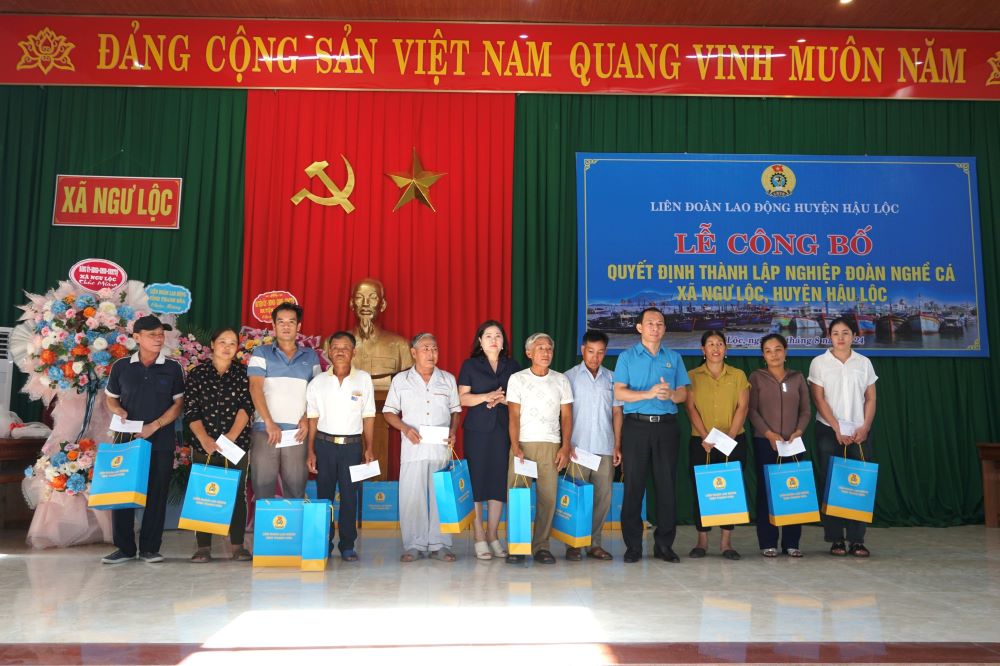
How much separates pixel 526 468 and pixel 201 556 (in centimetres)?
185

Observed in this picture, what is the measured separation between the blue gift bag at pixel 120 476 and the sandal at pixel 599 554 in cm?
247

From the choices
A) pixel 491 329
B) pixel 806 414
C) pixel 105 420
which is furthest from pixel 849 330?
pixel 105 420

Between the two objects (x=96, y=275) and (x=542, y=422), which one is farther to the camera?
(x=96, y=275)

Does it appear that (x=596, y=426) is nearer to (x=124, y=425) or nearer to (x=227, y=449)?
(x=227, y=449)

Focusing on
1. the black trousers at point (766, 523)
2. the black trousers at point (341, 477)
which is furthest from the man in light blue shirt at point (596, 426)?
the black trousers at point (341, 477)

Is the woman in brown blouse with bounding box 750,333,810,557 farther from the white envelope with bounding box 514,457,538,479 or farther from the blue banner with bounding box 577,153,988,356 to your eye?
the blue banner with bounding box 577,153,988,356

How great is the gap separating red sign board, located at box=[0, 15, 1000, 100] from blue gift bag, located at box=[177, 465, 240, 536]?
143 inches

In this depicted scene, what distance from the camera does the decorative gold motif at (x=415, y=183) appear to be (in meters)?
6.87

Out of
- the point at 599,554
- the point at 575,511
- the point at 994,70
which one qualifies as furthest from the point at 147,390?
the point at 994,70

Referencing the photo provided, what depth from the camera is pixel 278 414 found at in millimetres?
4613

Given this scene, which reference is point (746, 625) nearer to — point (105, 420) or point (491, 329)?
point (491, 329)

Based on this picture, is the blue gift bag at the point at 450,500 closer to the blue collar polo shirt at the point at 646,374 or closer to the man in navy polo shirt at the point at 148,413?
the blue collar polo shirt at the point at 646,374

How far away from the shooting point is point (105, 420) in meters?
5.38

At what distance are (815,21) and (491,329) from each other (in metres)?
4.19
